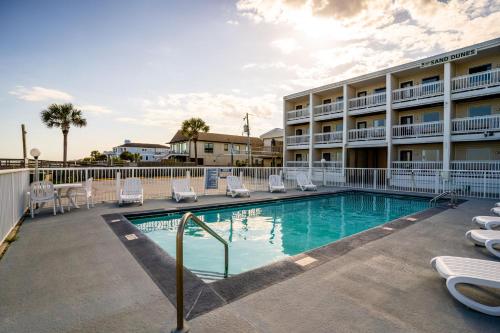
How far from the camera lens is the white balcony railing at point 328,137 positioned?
22938 mm

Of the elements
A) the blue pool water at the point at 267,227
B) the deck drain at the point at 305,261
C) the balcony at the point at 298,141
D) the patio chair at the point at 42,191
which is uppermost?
the balcony at the point at 298,141

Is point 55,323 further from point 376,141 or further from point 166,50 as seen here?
point 376,141

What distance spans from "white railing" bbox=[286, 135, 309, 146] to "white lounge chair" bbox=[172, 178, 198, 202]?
17312 millimetres

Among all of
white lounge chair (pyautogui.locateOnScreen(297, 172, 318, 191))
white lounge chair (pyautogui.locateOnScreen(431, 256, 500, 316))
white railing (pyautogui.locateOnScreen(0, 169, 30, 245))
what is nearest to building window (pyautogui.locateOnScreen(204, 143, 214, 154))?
white lounge chair (pyautogui.locateOnScreen(297, 172, 318, 191))

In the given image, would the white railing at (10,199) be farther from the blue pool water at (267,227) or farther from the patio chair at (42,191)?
the blue pool water at (267,227)

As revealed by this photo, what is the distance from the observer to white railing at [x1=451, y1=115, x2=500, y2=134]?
14812 millimetres

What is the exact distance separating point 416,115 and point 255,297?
873 inches

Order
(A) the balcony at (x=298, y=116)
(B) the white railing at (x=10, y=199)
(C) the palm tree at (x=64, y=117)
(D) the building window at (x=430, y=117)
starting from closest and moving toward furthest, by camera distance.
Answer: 1. (B) the white railing at (x=10, y=199)
2. (D) the building window at (x=430, y=117)
3. (A) the balcony at (x=298, y=116)
4. (C) the palm tree at (x=64, y=117)

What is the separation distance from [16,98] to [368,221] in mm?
23310

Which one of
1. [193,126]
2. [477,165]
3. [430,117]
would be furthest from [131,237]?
[193,126]

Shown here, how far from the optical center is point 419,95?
1802 cm

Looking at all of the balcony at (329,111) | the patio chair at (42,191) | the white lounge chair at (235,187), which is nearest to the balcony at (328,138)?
the balcony at (329,111)

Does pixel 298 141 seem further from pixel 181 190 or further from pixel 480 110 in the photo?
pixel 181 190

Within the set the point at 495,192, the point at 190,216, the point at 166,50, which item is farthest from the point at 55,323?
the point at 495,192
